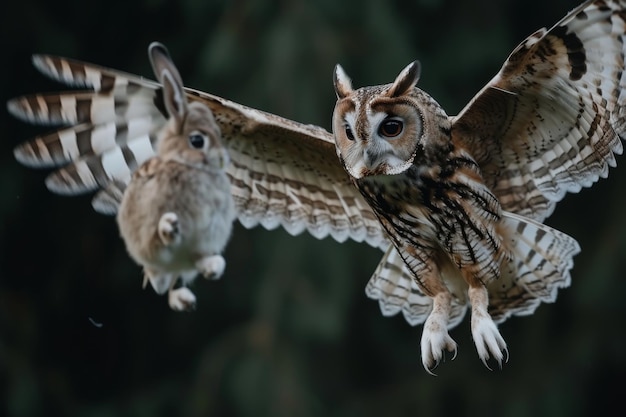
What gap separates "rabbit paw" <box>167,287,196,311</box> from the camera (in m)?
2.68

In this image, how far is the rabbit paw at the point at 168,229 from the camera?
2.62 meters

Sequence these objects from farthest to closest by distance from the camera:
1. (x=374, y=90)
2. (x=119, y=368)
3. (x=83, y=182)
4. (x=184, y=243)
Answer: (x=119, y=368) → (x=374, y=90) → (x=83, y=182) → (x=184, y=243)

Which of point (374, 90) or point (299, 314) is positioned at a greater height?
point (299, 314)

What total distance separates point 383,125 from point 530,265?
0.83 metres

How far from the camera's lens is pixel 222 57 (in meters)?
8.36

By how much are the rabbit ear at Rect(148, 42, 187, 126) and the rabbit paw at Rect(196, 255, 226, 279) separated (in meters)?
0.32

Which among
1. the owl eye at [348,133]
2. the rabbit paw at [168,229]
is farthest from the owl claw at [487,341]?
the rabbit paw at [168,229]

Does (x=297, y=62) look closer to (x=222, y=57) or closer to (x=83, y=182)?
(x=222, y=57)

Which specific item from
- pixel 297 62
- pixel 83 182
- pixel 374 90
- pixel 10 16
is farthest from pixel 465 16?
pixel 83 182

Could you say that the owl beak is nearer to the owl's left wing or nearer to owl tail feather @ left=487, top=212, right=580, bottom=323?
the owl's left wing

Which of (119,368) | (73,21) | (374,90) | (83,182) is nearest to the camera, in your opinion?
(83,182)

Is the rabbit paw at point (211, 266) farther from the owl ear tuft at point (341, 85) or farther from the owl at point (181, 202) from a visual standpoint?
the owl ear tuft at point (341, 85)

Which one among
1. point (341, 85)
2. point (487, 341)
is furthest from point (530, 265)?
point (341, 85)

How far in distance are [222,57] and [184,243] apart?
5716 mm
